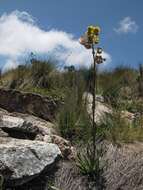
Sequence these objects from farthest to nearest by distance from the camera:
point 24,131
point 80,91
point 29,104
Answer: point 80,91
point 29,104
point 24,131

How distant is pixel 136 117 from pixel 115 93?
3.41m

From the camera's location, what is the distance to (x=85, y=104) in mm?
10086

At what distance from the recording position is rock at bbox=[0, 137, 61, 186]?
6.42 m

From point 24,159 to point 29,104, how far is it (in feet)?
13.3

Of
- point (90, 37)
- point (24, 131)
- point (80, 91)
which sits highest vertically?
point (80, 91)

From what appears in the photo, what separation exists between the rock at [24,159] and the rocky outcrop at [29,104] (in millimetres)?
3368

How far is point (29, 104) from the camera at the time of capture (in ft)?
34.7

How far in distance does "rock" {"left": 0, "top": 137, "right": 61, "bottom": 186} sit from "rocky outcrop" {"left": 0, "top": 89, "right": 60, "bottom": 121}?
3.37m

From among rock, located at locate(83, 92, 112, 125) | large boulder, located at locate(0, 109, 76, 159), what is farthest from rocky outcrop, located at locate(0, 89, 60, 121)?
large boulder, located at locate(0, 109, 76, 159)

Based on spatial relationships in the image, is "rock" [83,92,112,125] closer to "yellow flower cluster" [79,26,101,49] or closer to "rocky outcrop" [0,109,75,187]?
"rocky outcrop" [0,109,75,187]

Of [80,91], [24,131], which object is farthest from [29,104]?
[24,131]

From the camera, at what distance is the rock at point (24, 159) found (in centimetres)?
642

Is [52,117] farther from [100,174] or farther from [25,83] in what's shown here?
[100,174]

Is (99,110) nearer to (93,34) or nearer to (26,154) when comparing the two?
(93,34)
